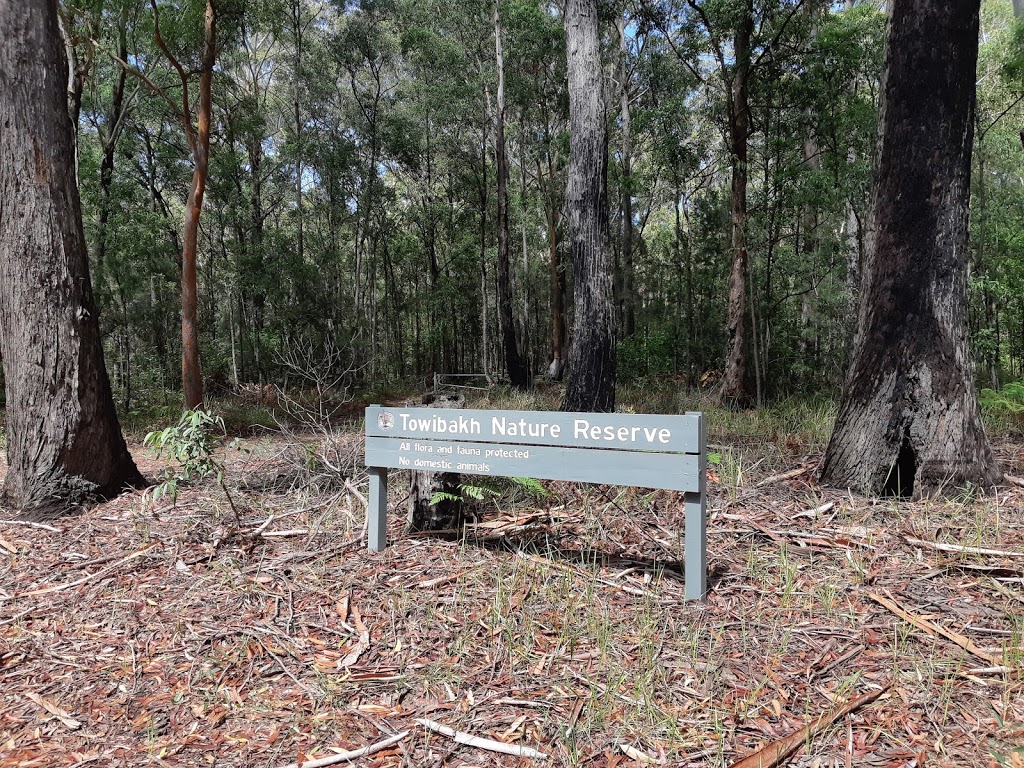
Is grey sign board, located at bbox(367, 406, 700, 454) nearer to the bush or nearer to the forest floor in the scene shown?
the forest floor

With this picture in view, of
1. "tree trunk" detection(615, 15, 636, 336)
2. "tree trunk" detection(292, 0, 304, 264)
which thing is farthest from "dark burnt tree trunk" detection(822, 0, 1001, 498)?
"tree trunk" detection(292, 0, 304, 264)

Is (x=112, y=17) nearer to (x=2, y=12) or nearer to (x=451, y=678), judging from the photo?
(x=2, y=12)

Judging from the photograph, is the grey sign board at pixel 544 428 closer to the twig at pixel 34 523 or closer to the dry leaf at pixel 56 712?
the dry leaf at pixel 56 712

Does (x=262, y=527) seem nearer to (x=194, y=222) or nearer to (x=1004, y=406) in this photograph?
(x=194, y=222)

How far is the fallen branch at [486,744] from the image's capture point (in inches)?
83.1

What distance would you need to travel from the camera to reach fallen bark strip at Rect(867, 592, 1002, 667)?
A: 2.47m

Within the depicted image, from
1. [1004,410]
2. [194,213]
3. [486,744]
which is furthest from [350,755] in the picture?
[194,213]

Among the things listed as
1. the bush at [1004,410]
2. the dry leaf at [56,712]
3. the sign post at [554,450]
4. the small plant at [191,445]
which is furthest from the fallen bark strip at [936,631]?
the bush at [1004,410]

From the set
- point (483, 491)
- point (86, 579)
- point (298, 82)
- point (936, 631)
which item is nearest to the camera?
point (936, 631)

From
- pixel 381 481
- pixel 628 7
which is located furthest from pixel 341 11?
pixel 381 481

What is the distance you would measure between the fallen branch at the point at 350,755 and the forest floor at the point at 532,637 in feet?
0.08

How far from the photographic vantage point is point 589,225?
6.64 m

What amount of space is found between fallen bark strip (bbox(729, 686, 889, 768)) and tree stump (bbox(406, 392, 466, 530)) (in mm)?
2284

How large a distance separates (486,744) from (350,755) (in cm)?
49
